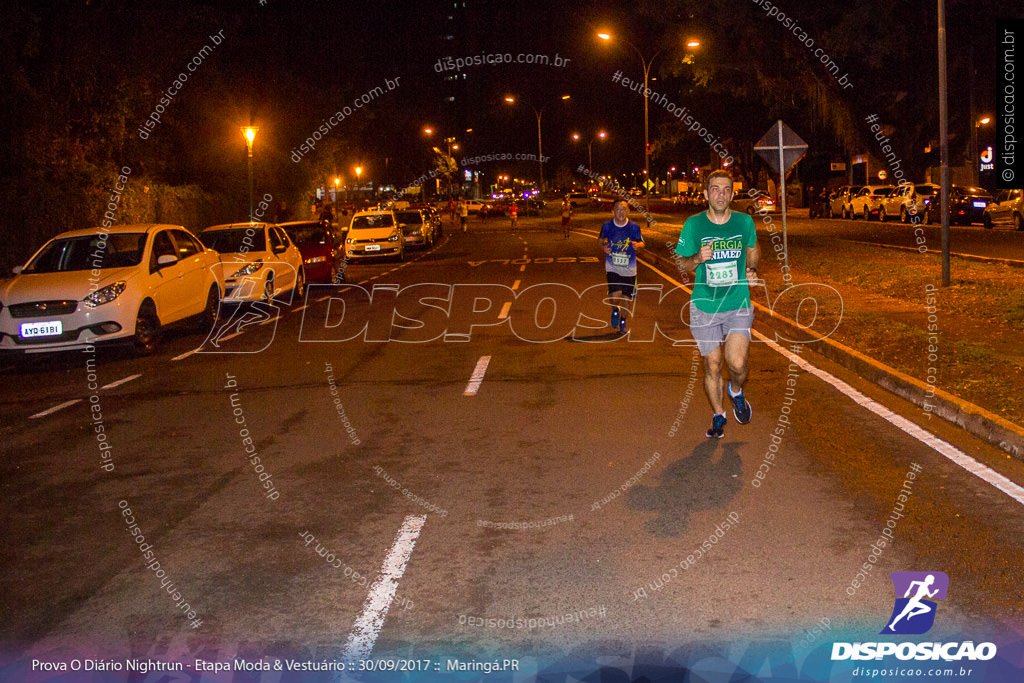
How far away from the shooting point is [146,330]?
13367 mm

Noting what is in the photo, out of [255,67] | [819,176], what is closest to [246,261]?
[255,67]

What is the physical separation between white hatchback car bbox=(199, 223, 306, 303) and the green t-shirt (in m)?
11.6

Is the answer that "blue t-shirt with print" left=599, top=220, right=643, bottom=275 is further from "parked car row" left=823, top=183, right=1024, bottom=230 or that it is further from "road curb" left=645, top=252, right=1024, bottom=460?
Result: "parked car row" left=823, top=183, right=1024, bottom=230

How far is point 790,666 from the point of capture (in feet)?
13.0

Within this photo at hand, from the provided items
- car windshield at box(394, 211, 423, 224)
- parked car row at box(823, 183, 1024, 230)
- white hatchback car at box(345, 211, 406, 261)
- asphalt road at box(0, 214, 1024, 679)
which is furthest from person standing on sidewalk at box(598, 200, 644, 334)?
car windshield at box(394, 211, 423, 224)

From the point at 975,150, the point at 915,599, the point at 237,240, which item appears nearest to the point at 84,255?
the point at 237,240

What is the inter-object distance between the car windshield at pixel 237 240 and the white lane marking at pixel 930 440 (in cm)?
1170

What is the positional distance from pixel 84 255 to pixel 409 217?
1033 inches

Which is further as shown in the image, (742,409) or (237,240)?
(237,240)

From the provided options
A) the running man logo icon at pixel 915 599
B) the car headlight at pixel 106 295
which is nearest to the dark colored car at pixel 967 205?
the car headlight at pixel 106 295

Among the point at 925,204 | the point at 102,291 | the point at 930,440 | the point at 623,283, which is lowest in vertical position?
the point at 930,440

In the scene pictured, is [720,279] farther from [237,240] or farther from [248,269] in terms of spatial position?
[237,240]

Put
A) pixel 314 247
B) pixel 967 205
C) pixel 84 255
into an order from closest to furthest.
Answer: pixel 84 255
pixel 314 247
pixel 967 205

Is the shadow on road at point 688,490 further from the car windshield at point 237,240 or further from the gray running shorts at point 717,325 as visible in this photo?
the car windshield at point 237,240
